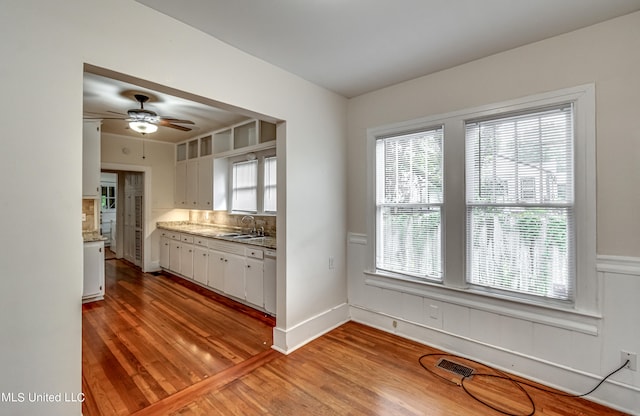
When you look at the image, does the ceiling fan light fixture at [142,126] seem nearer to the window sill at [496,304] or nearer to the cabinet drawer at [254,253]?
the cabinet drawer at [254,253]

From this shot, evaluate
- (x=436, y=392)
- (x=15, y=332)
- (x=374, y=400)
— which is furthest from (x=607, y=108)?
(x=15, y=332)

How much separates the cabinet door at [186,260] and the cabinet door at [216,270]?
67 centimetres

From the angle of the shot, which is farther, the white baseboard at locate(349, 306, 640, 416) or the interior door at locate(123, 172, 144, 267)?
the interior door at locate(123, 172, 144, 267)

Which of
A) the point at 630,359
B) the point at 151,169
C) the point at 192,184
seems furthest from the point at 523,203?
the point at 151,169

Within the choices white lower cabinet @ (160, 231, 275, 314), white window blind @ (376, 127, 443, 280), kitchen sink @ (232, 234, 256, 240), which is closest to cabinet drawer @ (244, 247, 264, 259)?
white lower cabinet @ (160, 231, 275, 314)

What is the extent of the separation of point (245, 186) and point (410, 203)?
2.86m

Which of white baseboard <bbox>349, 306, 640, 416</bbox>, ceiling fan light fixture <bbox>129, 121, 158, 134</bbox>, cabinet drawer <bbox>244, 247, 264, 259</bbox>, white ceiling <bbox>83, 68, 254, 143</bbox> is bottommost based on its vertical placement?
white baseboard <bbox>349, 306, 640, 416</bbox>

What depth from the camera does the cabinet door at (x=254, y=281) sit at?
3.75 meters

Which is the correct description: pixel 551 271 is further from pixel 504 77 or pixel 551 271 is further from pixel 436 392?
pixel 504 77

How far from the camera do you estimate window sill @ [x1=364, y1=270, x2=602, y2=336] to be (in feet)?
7.28

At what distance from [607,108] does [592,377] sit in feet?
6.55

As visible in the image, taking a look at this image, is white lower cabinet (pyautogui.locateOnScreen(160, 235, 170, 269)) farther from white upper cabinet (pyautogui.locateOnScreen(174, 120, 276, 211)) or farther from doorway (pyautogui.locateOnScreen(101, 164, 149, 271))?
white upper cabinet (pyautogui.locateOnScreen(174, 120, 276, 211))

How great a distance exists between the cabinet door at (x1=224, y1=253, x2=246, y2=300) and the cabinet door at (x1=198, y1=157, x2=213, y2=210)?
1.44m

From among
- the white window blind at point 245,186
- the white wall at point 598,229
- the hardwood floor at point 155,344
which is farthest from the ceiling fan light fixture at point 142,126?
the white wall at point 598,229
